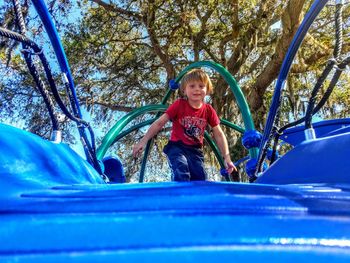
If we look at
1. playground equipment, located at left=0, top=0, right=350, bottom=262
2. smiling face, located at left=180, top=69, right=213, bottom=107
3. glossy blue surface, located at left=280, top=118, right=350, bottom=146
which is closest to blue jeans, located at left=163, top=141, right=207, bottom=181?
smiling face, located at left=180, top=69, right=213, bottom=107

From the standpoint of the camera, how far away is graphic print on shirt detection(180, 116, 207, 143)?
2795mm

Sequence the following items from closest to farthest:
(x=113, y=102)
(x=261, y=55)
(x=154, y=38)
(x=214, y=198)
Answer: (x=214, y=198), (x=154, y=38), (x=261, y=55), (x=113, y=102)

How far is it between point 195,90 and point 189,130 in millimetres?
275

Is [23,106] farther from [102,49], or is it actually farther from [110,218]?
[110,218]

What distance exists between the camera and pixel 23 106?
7414 mm

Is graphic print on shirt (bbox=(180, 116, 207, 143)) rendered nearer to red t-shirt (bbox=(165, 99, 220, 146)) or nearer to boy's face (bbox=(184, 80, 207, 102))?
red t-shirt (bbox=(165, 99, 220, 146))

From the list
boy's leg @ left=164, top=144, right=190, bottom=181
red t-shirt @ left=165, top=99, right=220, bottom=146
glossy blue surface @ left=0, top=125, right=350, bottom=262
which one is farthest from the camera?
red t-shirt @ left=165, top=99, right=220, bottom=146

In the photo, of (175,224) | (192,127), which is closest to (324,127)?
(192,127)

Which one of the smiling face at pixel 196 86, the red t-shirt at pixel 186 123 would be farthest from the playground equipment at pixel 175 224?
the smiling face at pixel 196 86

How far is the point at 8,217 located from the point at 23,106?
7.28 metres

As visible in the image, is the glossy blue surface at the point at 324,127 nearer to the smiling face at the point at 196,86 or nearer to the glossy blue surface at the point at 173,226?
the smiling face at the point at 196,86

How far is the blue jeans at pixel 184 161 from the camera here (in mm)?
2672

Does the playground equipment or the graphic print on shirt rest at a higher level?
the graphic print on shirt

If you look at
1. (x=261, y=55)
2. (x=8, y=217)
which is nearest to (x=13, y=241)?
(x=8, y=217)
